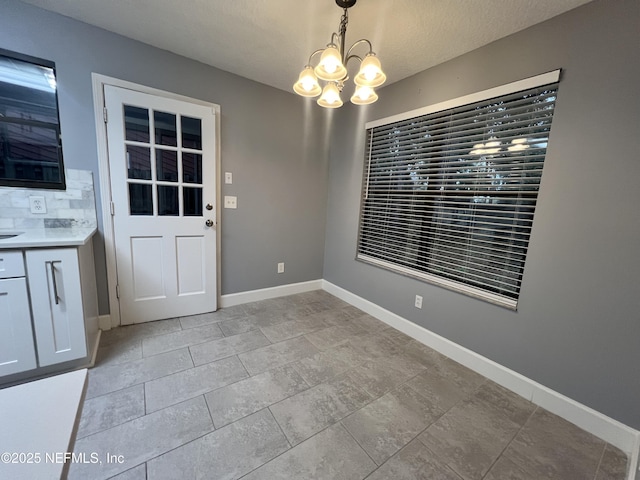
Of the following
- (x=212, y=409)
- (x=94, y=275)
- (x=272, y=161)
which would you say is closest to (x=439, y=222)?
(x=272, y=161)

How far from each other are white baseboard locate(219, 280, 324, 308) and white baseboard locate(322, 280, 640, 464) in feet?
3.84

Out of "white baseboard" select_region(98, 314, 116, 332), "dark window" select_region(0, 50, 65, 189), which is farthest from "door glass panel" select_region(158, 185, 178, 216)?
"white baseboard" select_region(98, 314, 116, 332)

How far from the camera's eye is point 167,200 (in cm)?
232

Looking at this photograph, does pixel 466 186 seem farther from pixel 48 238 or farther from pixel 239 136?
pixel 48 238

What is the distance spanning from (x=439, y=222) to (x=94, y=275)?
2.88 m

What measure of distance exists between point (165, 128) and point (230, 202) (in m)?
0.83

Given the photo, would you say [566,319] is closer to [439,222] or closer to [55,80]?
[439,222]

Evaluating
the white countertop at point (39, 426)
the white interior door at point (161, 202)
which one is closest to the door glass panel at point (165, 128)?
the white interior door at point (161, 202)

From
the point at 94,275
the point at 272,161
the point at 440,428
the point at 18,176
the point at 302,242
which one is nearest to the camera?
the point at 440,428

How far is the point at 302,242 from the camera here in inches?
127

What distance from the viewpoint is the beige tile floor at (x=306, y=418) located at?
1.20 m

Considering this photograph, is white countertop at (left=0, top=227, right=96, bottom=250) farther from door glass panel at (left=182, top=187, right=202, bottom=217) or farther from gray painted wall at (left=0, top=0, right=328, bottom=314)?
door glass panel at (left=182, top=187, right=202, bottom=217)

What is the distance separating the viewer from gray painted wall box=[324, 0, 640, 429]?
1.34 meters

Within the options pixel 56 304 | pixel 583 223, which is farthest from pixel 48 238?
pixel 583 223
